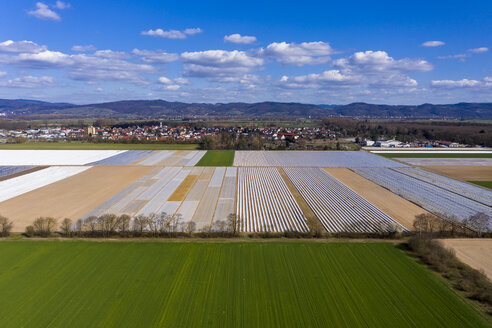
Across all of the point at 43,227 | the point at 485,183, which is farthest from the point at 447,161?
the point at 43,227

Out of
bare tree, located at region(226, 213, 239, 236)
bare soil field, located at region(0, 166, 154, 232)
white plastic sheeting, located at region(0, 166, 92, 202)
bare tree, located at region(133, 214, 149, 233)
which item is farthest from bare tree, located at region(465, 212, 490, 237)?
white plastic sheeting, located at region(0, 166, 92, 202)

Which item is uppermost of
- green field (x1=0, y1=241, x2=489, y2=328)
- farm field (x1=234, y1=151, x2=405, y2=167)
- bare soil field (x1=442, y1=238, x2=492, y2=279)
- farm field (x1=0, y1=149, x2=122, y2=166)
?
farm field (x1=234, y1=151, x2=405, y2=167)

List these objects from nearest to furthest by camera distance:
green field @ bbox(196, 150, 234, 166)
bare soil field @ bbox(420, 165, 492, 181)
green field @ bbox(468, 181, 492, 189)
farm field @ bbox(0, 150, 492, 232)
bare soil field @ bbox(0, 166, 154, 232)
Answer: farm field @ bbox(0, 150, 492, 232) → bare soil field @ bbox(0, 166, 154, 232) → green field @ bbox(468, 181, 492, 189) → bare soil field @ bbox(420, 165, 492, 181) → green field @ bbox(196, 150, 234, 166)

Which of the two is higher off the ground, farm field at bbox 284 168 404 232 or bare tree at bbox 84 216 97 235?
farm field at bbox 284 168 404 232

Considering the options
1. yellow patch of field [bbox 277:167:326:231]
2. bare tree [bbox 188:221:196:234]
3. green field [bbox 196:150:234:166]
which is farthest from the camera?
green field [bbox 196:150:234:166]

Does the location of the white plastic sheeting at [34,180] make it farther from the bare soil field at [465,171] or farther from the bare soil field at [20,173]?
the bare soil field at [465,171]

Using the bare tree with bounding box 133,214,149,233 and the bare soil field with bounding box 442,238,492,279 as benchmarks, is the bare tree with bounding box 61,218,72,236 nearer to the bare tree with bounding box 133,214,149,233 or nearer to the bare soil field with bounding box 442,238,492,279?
the bare tree with bounding box 133,214,149,233

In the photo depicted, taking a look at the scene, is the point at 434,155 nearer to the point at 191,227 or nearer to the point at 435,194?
the point at 435,194

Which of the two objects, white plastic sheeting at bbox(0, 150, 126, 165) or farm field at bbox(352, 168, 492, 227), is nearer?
farm field at bbox(352, 168, 492, 227)
